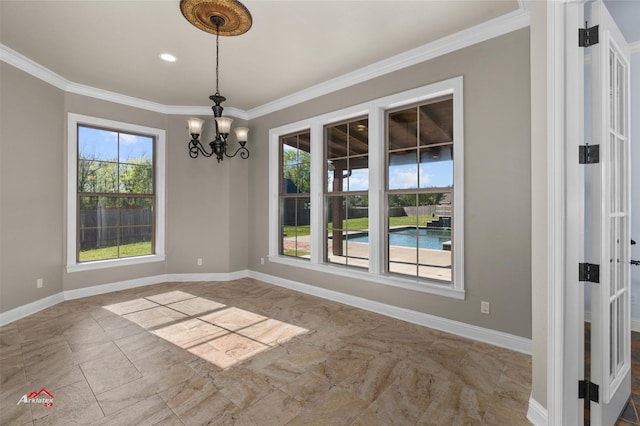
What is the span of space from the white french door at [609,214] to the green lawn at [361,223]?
5.42 feet

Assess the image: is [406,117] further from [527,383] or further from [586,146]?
[527,383]

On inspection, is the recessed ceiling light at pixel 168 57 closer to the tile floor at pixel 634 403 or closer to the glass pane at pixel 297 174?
the glass pane at pixel 297 174

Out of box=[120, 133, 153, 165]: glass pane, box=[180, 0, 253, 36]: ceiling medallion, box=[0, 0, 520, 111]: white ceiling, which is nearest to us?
box=[180, 0, 253, 36]: ceiling medallion

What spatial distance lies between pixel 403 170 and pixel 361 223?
876mm

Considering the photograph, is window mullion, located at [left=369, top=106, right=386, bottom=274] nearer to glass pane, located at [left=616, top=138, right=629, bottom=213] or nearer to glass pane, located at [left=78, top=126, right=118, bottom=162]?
glass pane, located at [left=616, top=138, right=629, bottom=213]

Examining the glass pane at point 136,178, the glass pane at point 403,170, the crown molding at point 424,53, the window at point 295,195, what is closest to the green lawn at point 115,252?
the glass pane at point 136,178

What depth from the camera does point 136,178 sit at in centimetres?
490

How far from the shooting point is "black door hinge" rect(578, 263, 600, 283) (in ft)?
5.02

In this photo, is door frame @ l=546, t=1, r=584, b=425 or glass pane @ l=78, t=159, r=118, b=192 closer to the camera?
door frame @ l=546, t=1, r=584, b=425

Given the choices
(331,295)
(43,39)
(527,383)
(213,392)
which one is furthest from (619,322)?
(43,39)

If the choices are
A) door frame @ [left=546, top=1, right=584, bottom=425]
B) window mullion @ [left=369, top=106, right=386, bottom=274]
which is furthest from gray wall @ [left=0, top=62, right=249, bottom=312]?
door frame @ [left=546, top=1, right=584, bottom=425]

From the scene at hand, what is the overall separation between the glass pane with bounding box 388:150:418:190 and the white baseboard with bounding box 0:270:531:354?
4.72ft

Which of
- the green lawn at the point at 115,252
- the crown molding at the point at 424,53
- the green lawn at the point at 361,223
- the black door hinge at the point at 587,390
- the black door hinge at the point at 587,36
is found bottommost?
the black door hinge at the point at 587,390

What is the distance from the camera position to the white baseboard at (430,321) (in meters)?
2.69
